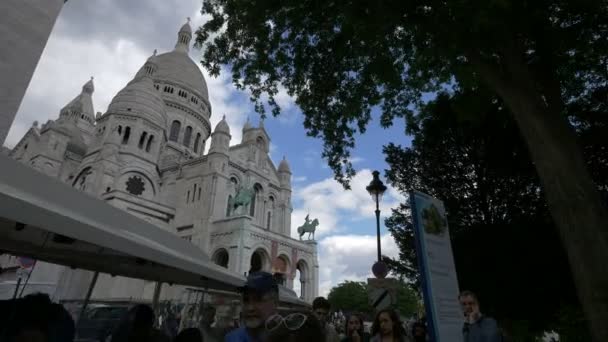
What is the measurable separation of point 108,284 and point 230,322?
23.7 metres

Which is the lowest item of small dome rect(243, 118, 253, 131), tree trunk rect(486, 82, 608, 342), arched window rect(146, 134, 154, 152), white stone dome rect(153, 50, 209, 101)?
tree trunk rect(486, 82, 608, 342)

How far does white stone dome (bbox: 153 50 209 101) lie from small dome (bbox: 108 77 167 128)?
12.1m

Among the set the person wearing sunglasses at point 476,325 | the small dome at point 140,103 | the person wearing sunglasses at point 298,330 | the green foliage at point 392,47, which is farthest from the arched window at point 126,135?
the person wearing sunglasses at point 298,330

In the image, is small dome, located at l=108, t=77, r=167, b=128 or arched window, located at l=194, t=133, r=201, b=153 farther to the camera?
arched window, located at l=194, t=133, r=201, b=153

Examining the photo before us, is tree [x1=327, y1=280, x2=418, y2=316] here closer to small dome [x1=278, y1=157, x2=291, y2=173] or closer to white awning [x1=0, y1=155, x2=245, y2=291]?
small dome [x1=278, y1=157, x2=291, y2=173]

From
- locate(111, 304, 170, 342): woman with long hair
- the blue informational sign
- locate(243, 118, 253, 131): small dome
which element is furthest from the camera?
locate(243, 118, 253, 131): small dome

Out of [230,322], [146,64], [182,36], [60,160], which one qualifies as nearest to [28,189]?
[230,322]

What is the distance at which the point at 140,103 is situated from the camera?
1337 inches

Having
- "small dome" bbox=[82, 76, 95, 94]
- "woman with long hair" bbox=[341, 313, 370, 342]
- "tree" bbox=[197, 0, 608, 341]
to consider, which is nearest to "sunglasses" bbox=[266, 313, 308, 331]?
"woman with long hair" bbox=[341, 313, 370, 342]

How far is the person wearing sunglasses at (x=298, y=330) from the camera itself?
4.83 ft

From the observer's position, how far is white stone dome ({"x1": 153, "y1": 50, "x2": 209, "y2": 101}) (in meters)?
48.5

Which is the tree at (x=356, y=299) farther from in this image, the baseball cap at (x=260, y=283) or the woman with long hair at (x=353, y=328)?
the baseball cap at (x=260, y=283)

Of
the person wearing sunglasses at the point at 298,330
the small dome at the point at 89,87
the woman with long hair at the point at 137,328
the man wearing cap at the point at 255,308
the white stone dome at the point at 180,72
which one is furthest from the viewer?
the small dome at the point at 89,87

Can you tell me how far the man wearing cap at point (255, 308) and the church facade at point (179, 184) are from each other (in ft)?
75.3
